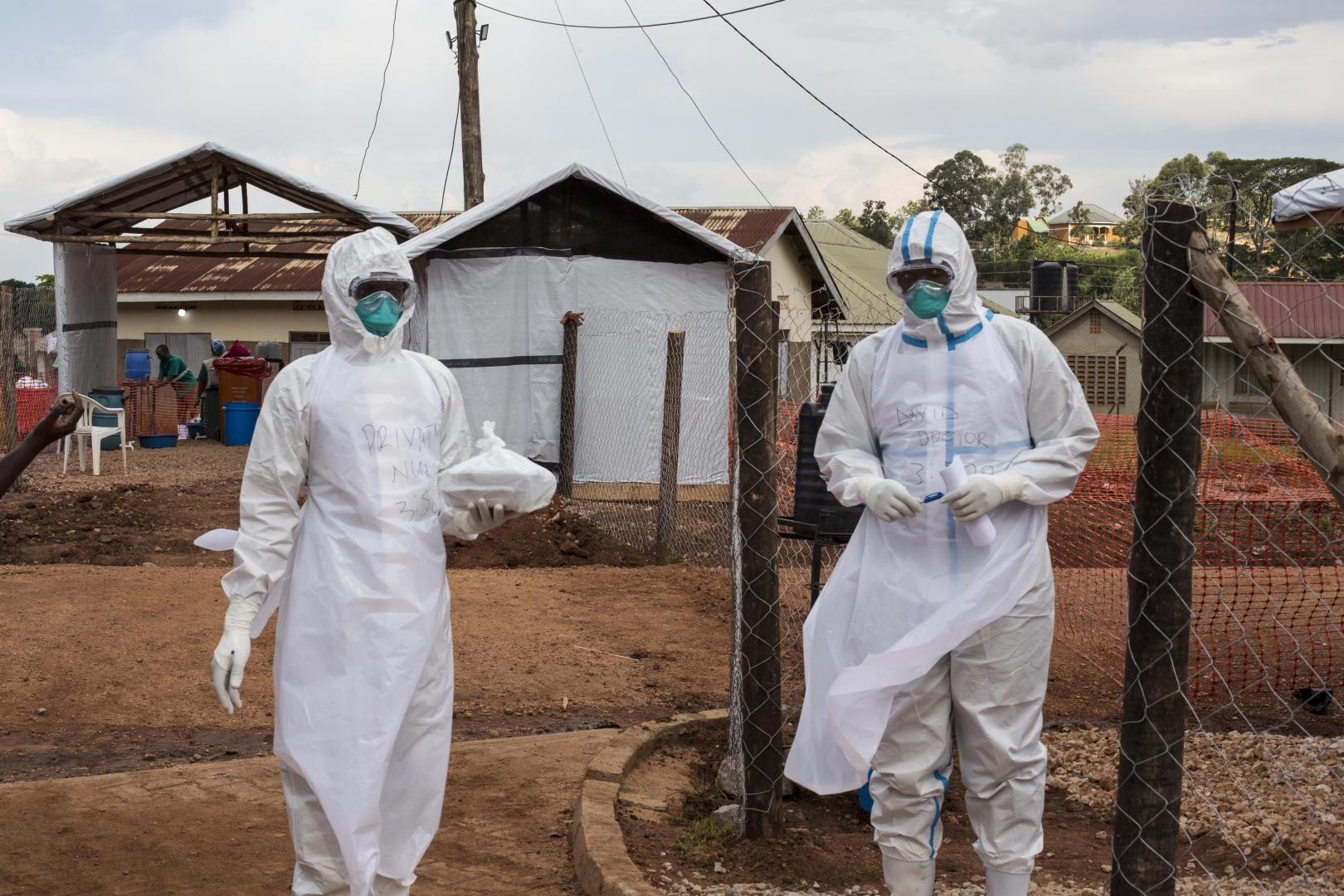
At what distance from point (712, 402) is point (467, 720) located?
718 centimetres

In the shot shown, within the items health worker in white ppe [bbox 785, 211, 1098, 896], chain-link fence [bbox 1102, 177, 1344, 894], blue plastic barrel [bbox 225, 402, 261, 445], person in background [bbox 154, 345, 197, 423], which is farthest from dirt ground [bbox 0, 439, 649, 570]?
health worker in white ppe [bbox 785, 211, 1098, 896]

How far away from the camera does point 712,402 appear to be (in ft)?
41.3

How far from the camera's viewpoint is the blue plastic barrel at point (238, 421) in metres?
17.8

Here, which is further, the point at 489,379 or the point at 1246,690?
the point at 489,379

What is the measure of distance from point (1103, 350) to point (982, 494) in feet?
114

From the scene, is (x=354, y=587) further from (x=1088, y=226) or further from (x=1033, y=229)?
(x=1088, y=226)

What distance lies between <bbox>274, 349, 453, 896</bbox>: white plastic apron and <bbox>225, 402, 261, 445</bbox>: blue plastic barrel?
15234 millimetres

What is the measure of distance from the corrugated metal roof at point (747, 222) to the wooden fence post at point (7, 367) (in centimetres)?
1024

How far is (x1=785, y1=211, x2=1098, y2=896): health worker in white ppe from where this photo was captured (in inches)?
123

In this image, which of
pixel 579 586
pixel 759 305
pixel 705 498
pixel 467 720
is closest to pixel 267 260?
pixel 705 498

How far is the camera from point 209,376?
21672mm

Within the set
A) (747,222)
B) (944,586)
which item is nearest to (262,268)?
(747,222)

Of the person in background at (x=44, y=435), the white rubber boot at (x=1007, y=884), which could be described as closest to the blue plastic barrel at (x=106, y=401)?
→ the person in background at (x=44, y=435)

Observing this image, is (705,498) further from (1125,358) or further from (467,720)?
(1125,358)
